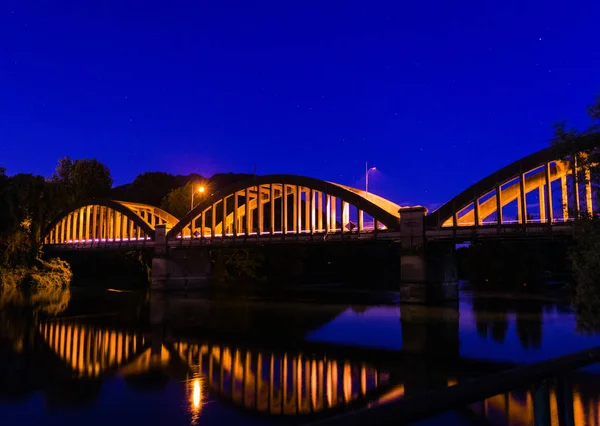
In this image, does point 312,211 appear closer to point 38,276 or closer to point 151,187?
point 38,276

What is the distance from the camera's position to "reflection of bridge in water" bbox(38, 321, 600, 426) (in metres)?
12.9

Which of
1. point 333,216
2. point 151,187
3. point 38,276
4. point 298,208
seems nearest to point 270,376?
point 298,208

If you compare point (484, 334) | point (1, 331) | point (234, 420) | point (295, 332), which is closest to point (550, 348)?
point (484, 334)

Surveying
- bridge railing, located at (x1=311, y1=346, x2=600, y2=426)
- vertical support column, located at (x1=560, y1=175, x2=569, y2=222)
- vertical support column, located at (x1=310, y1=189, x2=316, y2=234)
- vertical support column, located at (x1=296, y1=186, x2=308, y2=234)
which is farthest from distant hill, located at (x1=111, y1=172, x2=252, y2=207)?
bridge railing, located at (x1=311, y1=346, x2=600, y2=426)

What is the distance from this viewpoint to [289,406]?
13336 mm

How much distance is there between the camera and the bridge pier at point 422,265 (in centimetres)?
4334

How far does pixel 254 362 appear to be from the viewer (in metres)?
19.1

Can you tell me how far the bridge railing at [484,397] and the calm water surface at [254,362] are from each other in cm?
742

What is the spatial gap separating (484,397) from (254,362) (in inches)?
638

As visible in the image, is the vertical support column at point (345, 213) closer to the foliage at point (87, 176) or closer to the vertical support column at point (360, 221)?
the vertical support column at point (360, 221)

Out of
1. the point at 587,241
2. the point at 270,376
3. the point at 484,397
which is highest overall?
the point at 587,241

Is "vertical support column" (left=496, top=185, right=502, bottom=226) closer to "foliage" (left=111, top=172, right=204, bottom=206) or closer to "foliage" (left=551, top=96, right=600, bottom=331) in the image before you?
"foliage" (left=551, top=96, right=600, bottom=331)

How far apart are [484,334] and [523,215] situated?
21367 millimetres

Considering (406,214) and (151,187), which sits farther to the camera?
(151,187)
